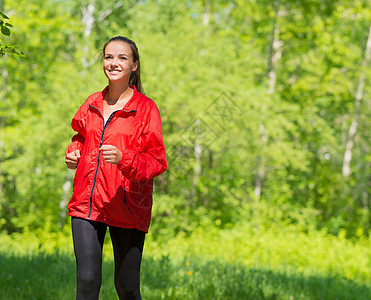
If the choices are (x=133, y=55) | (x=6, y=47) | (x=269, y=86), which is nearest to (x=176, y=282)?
(x=133, y=55)

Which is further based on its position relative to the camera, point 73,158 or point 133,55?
point 133,55

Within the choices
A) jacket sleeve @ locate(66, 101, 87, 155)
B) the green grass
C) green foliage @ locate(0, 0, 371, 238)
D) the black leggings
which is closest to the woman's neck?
jacket sleeve @ locate(66, 101, 87, 155)

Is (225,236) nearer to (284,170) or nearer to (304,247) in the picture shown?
(304,247)

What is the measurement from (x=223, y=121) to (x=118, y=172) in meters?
9.08

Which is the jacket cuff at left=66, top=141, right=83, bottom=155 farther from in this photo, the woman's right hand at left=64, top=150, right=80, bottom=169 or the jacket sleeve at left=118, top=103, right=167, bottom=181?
the jacket sleeve at left=118, top=103, right=167, bottom=181

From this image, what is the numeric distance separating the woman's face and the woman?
0.15m

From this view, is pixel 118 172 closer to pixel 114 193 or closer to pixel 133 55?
pixel 114 193

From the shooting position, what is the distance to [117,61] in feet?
8.41

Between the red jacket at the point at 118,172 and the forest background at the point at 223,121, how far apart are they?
22.9 ft

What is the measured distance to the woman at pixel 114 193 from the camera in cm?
236

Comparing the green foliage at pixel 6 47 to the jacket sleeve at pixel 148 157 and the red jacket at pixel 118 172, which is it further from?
the jacket sleeve at pixel 148 157

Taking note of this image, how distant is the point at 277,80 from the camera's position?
Result: 1585 centimetres

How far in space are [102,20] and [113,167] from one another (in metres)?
15.6

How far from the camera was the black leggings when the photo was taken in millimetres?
2346
